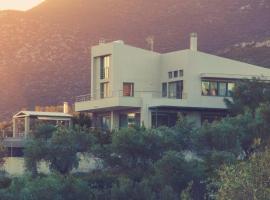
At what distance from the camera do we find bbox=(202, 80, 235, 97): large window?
262 ft

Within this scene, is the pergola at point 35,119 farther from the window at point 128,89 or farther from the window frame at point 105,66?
the window at point 128,89

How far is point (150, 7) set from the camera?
186 metres

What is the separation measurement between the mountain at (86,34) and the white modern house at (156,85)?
47034 mm

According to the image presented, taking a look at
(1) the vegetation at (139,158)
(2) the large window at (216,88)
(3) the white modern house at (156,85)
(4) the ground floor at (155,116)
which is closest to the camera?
(1) the vegetation at (139,158)

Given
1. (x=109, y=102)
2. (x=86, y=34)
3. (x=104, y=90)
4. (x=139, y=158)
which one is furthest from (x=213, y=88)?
(x=86, y=34)

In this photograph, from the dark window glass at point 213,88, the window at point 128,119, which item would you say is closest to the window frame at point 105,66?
the window at point 128,119

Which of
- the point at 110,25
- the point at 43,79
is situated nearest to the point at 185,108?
the point at 43,79

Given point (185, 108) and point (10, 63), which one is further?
point (10, 63)

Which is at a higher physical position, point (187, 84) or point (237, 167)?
point (187, 84)

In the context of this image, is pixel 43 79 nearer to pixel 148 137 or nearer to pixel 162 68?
pixel 162 68

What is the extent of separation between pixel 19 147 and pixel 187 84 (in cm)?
1431

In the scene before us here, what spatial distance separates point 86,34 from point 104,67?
85916mm

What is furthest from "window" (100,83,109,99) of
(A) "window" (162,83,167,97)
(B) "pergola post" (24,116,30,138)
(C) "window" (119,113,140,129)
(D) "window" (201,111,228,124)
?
(D) "window" (201,111,228,124)

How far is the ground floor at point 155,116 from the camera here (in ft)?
253
